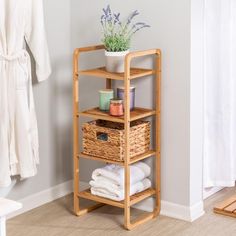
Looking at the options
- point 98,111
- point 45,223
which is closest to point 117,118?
point 98,111

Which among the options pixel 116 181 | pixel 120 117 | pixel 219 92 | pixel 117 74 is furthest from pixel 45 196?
pixel 219 92

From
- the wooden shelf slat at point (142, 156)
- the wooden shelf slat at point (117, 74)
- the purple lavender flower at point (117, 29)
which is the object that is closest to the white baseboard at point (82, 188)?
the wooden shelf slat at point (142, 156)

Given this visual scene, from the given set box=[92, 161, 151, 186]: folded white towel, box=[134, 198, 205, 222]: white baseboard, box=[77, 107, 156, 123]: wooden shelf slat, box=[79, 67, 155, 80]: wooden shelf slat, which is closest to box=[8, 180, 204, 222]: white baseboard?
box=[134, 198, 205, 222]: white baseboard

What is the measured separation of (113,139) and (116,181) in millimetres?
261

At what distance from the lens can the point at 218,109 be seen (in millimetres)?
3951

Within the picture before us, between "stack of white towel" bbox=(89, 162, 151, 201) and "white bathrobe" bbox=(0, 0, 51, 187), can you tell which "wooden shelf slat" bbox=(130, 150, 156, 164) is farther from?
"white bathrobe" bbox=(0, 0, 51, 187)

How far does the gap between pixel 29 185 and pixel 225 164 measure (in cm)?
133

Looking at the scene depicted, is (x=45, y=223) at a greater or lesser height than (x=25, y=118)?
Answer: lesser

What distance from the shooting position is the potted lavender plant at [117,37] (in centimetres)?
350

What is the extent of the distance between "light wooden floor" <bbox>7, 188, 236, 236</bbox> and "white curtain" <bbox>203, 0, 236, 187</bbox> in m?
0.34

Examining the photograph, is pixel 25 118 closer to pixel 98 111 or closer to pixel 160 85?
pixel 98 111

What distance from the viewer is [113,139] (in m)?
3.48

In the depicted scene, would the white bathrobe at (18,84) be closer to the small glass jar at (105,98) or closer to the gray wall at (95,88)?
the gray wall at (95,88)

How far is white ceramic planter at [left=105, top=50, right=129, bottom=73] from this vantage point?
3.49m
